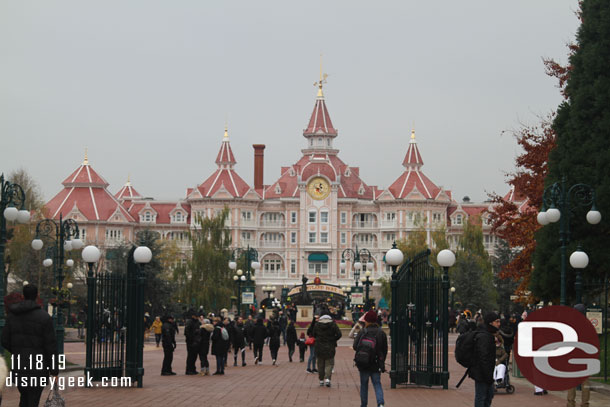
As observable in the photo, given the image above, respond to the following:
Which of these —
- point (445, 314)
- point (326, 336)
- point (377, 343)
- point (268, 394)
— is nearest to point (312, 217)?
point (326, 336)

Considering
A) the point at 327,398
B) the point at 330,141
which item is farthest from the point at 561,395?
the point at 330,141

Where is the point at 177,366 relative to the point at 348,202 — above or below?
below

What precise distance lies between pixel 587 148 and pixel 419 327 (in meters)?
9.72

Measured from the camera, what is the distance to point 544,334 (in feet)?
29.2

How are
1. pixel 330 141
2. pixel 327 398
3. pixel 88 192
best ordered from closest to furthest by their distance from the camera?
pixel 327 398, pixel 88 192, pixel 330 141

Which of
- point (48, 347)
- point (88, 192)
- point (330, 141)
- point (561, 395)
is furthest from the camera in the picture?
point (330, 141)

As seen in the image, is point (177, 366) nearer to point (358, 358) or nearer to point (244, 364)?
point (244, 364)

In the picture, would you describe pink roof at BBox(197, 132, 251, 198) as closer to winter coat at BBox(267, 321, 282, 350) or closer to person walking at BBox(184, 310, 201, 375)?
winter coat at BBox(267, 321, 282, 350)

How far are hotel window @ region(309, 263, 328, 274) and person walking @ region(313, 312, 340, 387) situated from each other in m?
88.1

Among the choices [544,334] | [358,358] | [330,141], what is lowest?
[358,358]

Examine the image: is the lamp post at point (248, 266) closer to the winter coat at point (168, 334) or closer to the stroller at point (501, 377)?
the winter coat at point (168, 334)

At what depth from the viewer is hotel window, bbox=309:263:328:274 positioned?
109m

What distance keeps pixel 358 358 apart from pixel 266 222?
316 ft

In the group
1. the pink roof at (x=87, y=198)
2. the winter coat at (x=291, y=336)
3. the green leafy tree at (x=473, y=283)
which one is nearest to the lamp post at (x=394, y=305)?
the winter coat at (x=291, y=336)
